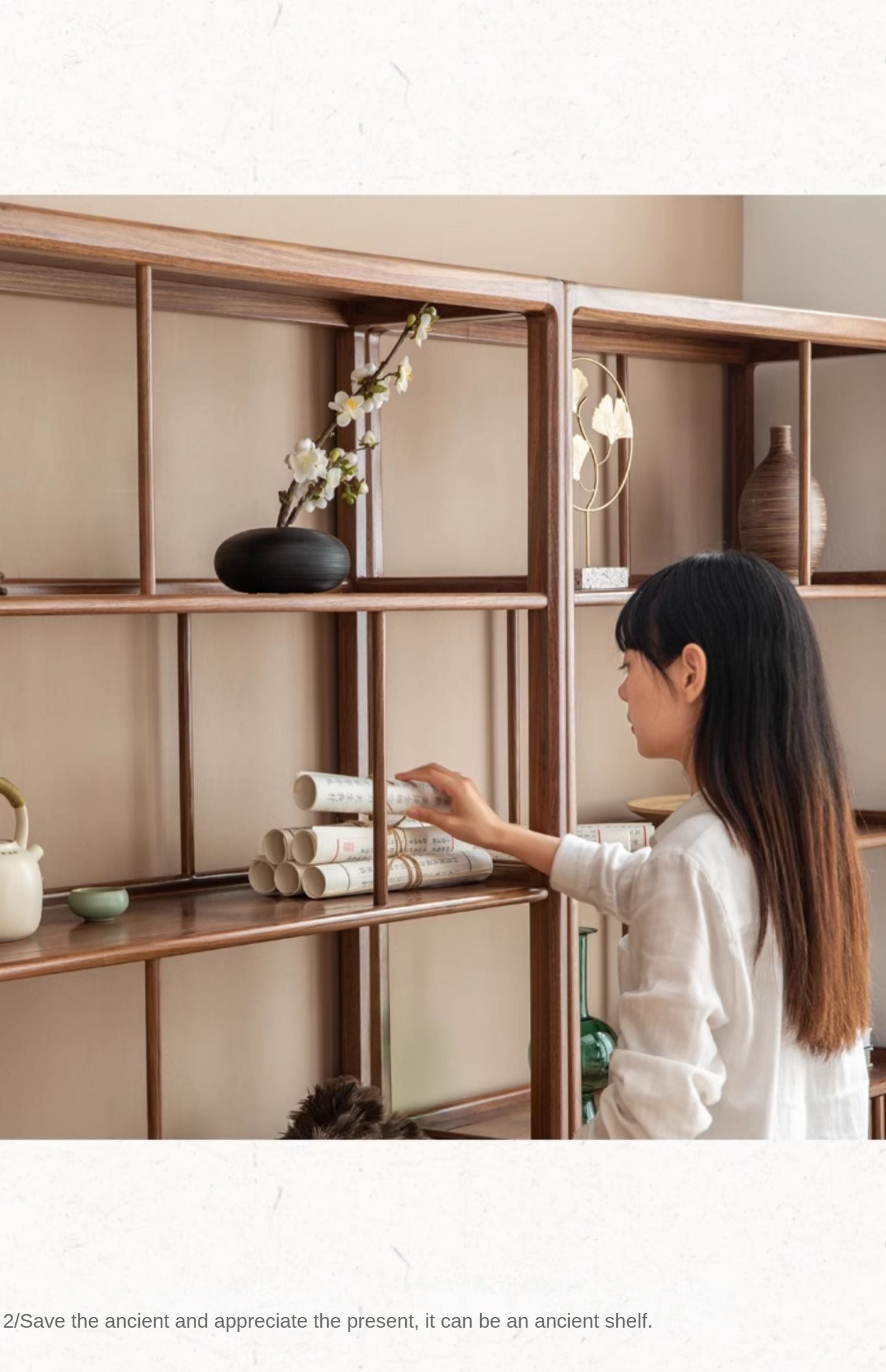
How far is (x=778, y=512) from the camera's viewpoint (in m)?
2.65

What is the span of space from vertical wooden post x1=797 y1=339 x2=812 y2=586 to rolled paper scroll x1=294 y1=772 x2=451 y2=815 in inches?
28.0

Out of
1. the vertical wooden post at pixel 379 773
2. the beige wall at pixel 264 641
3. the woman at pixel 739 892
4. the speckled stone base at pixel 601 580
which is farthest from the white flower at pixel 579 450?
the woman at pixel 739 892

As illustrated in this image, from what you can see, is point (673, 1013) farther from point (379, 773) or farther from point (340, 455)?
point (340, 455)

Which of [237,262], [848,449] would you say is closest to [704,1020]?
[237,262]

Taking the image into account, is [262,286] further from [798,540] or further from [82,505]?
[798,540]

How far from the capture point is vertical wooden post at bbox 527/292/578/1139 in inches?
84.4

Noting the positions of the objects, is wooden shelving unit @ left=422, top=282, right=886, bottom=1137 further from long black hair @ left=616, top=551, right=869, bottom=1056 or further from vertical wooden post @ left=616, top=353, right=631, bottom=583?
long black hair @ left=616, top=551, right=869, bottom=1056

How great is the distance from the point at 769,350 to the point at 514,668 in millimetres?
768

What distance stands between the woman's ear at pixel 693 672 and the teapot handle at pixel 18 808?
76 cm

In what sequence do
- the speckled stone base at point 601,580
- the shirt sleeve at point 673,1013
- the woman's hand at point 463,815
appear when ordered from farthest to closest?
the speckled stone base at point 601,580 < the woman's hand at point 463,815 < the shirt sleeve at point 673,1013

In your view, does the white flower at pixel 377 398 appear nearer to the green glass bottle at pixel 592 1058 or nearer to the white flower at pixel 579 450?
the white flower at pixel 579 450

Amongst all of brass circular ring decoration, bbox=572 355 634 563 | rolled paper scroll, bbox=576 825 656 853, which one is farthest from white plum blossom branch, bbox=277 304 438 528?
rolled paper scroll, bbox=576 825 656 853

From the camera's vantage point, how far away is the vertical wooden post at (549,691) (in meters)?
2.14
